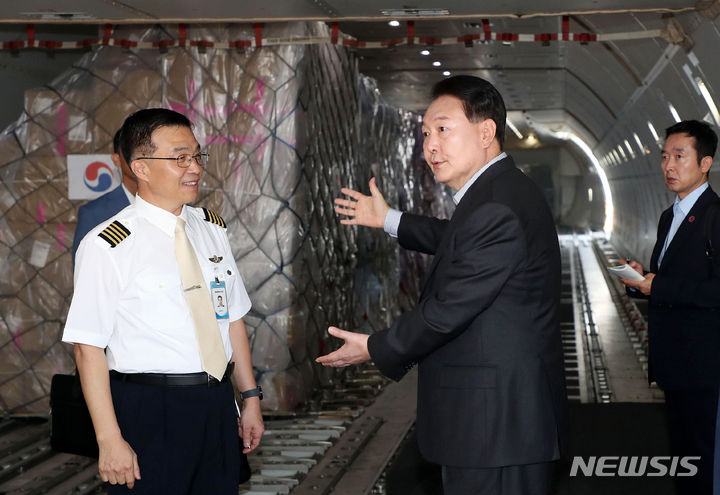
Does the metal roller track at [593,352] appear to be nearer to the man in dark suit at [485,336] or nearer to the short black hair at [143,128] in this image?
the man in dark suit at [485,336]

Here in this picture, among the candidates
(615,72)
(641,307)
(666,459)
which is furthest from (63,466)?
(641,307)

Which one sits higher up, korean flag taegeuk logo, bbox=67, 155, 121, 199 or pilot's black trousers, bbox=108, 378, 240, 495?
korean flag taegeuk logo, bbox=67, 155, 121, 199

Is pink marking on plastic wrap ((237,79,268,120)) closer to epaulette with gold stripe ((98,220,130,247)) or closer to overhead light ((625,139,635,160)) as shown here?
epaulette with gold stripe ((98,220,130,247))

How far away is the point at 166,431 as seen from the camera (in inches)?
71.9

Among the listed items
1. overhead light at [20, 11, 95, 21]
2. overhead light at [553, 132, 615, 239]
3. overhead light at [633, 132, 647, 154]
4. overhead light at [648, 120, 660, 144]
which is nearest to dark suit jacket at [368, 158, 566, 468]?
overhead light at [20, 11, 95, 21]

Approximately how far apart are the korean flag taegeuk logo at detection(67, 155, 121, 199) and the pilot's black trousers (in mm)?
2692

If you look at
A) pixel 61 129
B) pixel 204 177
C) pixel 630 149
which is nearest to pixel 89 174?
pixel 61 129

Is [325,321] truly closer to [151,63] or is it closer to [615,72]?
[151,63]

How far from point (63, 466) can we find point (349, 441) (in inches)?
48.3

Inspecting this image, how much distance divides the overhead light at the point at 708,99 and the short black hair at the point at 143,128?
146 inches

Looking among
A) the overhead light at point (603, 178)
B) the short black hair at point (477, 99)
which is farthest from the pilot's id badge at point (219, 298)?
the overhead light at point (603, 178)

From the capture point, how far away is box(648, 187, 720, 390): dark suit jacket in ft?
7.91

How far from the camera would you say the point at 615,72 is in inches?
286

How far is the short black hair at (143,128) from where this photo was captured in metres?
1.89
